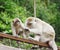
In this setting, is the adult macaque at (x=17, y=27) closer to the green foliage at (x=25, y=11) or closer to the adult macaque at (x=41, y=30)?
the adult macaque at (x=41, y=30)

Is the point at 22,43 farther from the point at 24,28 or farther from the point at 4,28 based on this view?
the point at 4,28

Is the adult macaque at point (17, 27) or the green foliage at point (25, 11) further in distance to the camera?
the green foliage at point (25, 11)

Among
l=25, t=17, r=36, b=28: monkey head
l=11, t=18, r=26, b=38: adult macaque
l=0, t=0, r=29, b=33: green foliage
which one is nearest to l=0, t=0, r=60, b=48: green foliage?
l=0, t=0, r=29, b=33: green foliage

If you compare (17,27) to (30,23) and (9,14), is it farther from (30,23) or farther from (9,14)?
(9,14)

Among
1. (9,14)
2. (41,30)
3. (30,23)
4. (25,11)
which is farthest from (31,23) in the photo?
(25,11)

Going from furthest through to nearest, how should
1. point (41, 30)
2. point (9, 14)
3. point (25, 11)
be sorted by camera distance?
point (25, 11)
point (9, 14)
point (41, 30)

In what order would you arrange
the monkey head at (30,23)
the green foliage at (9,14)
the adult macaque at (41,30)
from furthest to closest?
1. the green foliage at (9,14)
2. the monkey head at (30,23)
3. the adult macaque at (41,30)

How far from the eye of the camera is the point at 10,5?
36.1 ft

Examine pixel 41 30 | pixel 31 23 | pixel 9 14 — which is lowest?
pixel 9 14

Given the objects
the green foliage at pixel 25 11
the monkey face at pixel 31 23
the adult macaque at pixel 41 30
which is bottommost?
the green foliage at pixel 25 11

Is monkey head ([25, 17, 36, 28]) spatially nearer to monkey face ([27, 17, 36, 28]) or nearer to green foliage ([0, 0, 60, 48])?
monkey face ([27, 17, 36, 28])

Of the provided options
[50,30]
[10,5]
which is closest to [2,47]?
[50,30]

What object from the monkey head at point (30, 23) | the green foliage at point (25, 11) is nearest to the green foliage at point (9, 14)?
the green foliage at point (25, 11)

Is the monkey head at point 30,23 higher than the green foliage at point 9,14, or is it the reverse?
the monkey head at point 30,23
